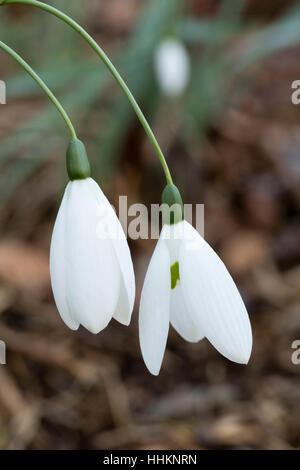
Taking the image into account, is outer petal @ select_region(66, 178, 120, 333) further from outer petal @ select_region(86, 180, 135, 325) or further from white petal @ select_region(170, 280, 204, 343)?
white petal @ select_region(170, 280, 204, 343)

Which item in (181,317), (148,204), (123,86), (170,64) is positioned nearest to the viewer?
(123,86)

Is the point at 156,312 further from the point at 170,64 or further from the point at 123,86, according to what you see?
the point at 170,64

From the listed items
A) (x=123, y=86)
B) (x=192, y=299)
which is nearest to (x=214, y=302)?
(x=192, y=299)

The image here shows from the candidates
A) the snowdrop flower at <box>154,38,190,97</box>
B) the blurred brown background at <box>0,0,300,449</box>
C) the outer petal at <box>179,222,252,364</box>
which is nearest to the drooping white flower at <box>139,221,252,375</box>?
the outer petal at <box>179,222,252,364</box>

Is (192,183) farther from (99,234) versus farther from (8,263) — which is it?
(99,234)

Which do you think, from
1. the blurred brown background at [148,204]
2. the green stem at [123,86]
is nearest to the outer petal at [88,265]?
the green stem at [123,86]

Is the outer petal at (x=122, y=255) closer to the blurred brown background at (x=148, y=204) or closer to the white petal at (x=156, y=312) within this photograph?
the white petal at (x=156, y=312)

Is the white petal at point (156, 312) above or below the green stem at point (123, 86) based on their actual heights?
below
